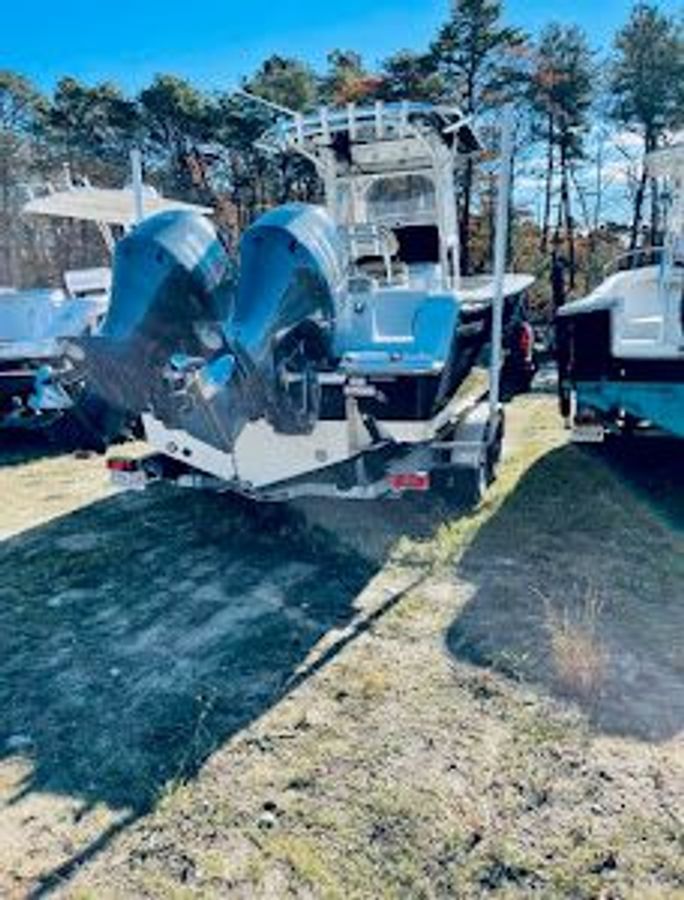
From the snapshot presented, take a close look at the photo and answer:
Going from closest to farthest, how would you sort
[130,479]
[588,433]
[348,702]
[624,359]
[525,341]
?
[348,702]
[130,479]
[624,359]
[588,433]
[525,341]

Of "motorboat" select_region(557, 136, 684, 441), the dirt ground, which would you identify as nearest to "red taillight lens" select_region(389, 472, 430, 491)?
the dirt ground

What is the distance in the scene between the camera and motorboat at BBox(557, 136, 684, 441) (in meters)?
5.66

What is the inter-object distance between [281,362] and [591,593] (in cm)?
207

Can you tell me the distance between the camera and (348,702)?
374 cm

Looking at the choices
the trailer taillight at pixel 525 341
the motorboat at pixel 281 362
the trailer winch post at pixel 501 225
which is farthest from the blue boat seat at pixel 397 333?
the trailer taillight at pixel 525 341

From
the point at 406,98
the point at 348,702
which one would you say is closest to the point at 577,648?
the point at 348,702

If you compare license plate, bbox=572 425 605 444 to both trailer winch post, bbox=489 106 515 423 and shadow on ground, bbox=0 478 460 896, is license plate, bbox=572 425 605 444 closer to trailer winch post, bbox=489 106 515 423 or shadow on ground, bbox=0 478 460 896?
trailer winch post, bbox=489 106 515 423

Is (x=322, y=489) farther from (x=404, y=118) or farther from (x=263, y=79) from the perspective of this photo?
(x=263, y=79)

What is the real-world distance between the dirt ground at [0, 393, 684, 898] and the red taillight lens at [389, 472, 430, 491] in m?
0.54

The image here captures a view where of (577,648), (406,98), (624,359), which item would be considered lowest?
(577,648)

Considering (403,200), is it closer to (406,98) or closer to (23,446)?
(23,446)

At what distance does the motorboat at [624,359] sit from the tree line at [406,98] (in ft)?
52.9

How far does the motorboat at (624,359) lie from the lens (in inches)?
223

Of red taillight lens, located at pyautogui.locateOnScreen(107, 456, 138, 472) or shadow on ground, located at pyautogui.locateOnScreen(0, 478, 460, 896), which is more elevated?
red taillight lens, located at pyautogui.locateOnScreen(107, 456, 138, 472)
